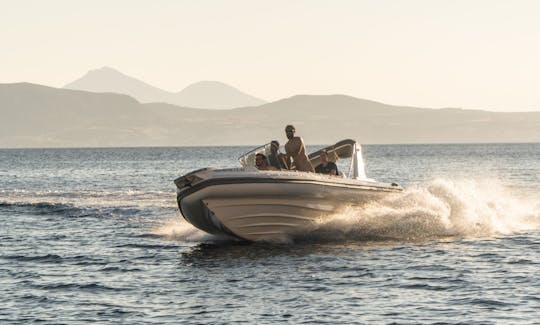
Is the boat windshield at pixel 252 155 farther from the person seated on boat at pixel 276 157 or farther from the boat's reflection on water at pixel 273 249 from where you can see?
the boat's reflection on water at pixel 273 249

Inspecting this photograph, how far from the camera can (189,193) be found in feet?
64.0

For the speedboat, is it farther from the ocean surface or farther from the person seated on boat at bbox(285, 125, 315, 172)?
the ocean surface

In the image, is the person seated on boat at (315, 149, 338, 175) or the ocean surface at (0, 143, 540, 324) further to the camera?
the person seated on boat at (315, 149, 338, 175)

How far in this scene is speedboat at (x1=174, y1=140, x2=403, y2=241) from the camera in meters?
19.2

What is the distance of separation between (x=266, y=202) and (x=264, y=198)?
5.9 inches

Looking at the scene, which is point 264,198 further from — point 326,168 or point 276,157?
point 326,168

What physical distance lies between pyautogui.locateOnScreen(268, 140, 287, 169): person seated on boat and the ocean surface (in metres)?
1.72

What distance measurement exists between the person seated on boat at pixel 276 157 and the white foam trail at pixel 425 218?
1.61 m

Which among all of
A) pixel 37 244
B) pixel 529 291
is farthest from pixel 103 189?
pixel 529 291

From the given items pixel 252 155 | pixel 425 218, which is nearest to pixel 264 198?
pixel 252 155

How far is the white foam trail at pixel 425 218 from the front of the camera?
21.3m

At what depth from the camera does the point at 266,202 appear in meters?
19.5

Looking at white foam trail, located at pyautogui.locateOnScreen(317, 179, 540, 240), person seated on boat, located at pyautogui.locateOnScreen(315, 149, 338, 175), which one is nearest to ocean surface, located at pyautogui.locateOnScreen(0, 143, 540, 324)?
white foam trail, located at pyautogui.locateOnScreen(317, 179, 540, 240)

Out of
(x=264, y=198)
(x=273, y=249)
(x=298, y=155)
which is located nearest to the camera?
(x=264, y=198)
